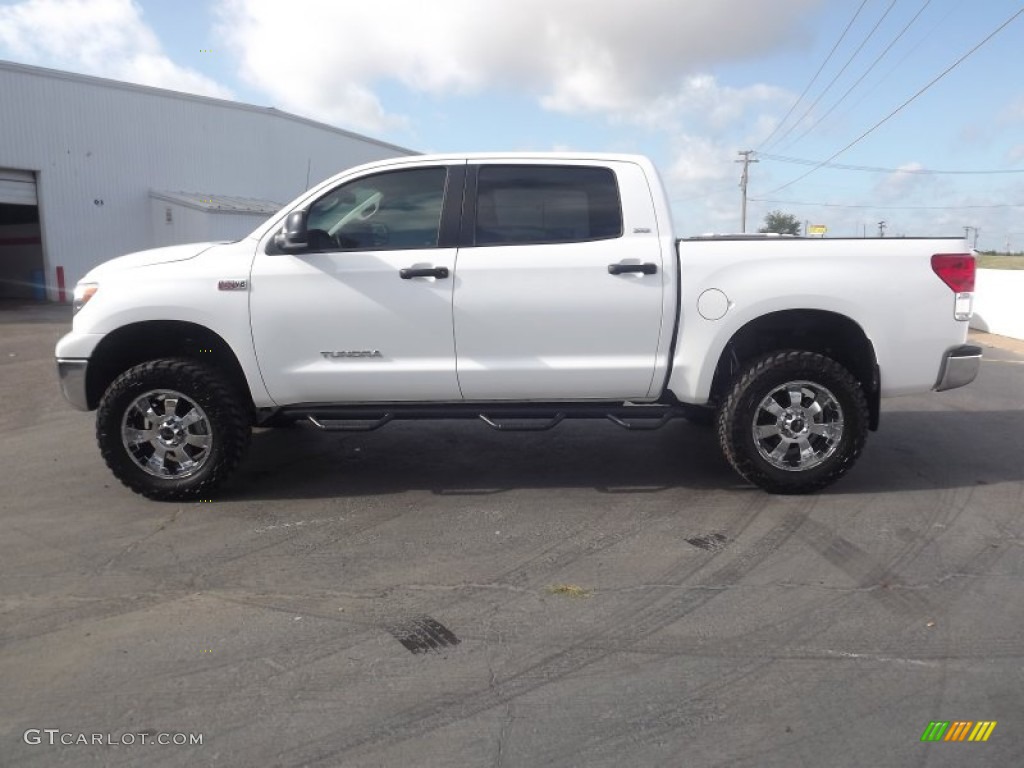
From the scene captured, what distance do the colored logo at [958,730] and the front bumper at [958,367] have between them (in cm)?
277

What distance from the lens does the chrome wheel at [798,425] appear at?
16.9 ft

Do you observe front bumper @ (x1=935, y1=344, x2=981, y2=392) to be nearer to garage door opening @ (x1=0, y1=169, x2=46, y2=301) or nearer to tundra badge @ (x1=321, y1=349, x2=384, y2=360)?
tundra badge @ (x1=321, y1=349, x2=384, y2=360)

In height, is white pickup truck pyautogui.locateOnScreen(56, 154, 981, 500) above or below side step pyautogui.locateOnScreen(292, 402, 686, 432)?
above

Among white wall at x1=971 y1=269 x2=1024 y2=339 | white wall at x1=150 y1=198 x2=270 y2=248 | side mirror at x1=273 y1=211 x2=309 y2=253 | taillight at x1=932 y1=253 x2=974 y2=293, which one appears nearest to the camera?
side mirror at x1=273 y1=211 x2=309 y2=253

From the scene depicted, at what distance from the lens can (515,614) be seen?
3.75m

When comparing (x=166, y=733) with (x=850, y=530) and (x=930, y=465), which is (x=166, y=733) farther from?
(x=930, y=465)

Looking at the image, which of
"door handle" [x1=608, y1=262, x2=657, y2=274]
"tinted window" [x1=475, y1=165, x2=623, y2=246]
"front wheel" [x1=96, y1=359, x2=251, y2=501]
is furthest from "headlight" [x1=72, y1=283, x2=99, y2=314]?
"door handle" [x1=608, y1=262, x2=657, y2=274]

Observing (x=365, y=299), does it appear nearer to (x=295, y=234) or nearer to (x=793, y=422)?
(x=295, y=234)

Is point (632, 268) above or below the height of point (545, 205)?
below

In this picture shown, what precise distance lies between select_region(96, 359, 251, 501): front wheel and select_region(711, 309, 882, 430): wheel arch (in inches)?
122

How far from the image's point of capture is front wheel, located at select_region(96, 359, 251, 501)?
5.09 m

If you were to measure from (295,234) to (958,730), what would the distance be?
4080 millimetres

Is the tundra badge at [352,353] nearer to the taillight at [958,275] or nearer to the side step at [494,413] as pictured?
the side step at [494,413]

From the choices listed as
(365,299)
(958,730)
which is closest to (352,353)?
(365,299)
